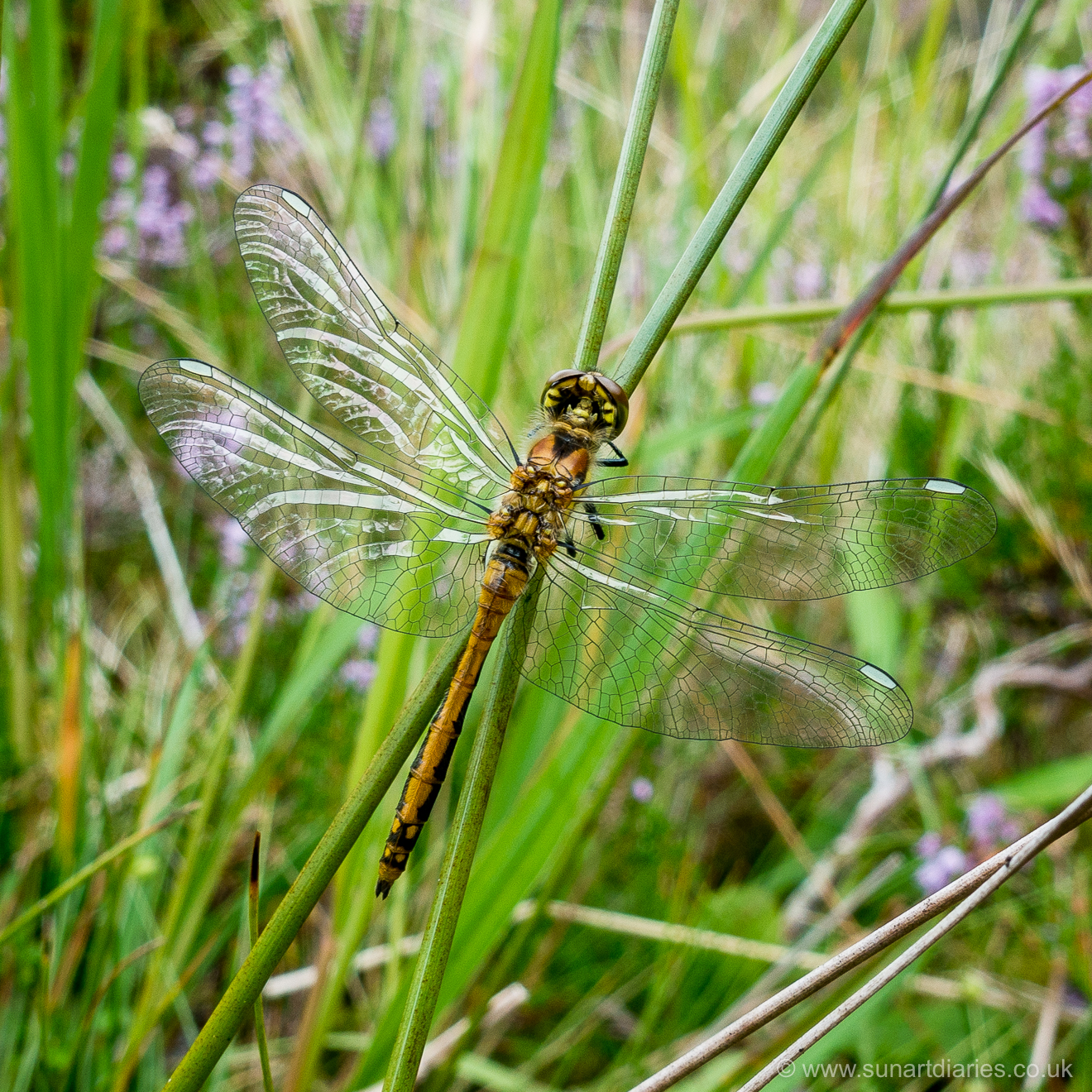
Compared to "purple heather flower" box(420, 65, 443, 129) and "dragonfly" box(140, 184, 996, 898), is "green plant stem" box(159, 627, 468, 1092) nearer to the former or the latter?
"dragonfly" box(140, 184, 996, 898)

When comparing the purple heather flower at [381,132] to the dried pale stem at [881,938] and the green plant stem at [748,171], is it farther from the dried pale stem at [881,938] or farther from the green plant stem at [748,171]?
the dried pale stem at [881,938]

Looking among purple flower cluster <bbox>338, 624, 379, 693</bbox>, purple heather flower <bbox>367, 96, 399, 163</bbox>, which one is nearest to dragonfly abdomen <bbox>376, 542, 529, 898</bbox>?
purple flower cluster <bbox>338, 624, 379, 693</bbox>

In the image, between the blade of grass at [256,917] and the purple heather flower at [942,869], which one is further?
the purple heather flower at [942,869]

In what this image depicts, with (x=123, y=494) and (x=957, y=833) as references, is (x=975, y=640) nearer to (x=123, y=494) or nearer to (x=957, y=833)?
(x=957, y=833)

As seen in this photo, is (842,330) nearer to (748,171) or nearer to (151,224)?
(748,171)

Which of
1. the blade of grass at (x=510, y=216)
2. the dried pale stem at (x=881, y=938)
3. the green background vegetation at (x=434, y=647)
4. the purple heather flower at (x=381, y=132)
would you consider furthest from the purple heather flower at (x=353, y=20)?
the dried pale stem at (x=881, y=938)

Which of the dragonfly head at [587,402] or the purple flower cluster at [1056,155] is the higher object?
the purple flower cluster at [1056,155]
